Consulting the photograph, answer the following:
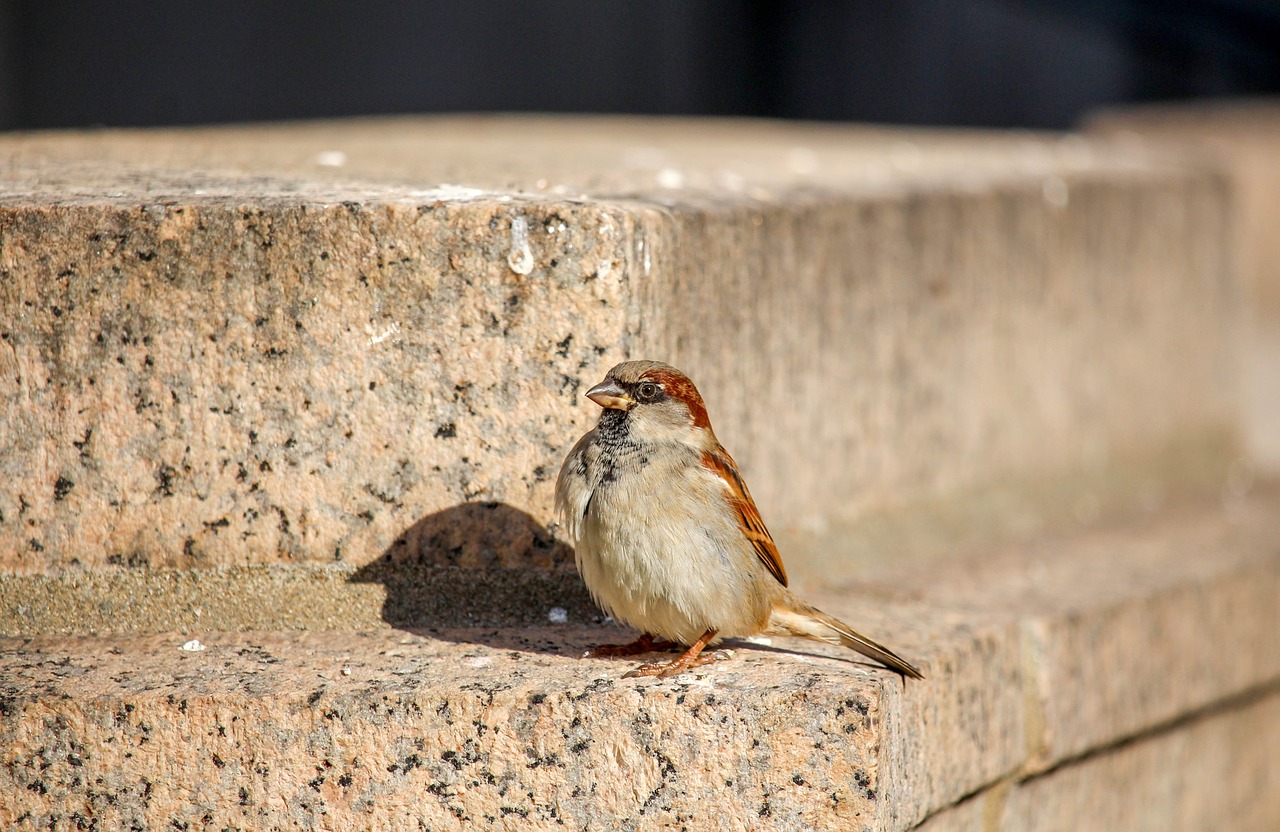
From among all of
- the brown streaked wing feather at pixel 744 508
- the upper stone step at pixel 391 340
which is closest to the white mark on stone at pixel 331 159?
the upper stone step at pixel 391 340

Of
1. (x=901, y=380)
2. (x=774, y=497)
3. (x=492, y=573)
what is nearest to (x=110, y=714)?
(x=492, y=573)

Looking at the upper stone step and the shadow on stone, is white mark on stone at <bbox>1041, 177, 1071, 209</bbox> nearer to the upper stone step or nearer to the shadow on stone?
the upper stone step

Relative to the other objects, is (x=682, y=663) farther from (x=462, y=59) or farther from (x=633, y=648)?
(x=462, y=59)

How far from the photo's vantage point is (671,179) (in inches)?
148

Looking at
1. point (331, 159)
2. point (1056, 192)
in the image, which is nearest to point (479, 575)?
point (331, 159)

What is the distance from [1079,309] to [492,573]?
2.57 meters

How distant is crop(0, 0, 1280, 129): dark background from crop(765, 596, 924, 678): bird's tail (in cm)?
872

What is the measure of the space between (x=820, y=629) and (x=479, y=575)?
72 cm

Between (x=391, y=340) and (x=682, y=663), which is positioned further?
(x=391, y=340)

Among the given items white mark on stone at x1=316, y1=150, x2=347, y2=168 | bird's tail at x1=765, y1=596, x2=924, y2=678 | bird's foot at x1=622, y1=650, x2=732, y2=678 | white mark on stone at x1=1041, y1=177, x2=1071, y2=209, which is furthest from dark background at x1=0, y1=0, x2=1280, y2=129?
bird's foot at x1=622, y1=650, x2=732, y2=678

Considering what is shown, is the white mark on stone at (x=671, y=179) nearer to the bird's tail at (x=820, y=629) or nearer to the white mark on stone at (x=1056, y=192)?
the bird's tail at (x=820, y=629)

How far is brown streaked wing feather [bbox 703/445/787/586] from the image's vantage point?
281 cm

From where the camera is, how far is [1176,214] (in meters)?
5.28

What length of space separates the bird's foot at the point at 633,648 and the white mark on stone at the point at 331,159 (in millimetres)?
1541
